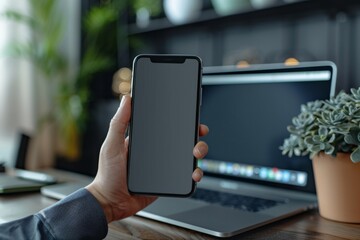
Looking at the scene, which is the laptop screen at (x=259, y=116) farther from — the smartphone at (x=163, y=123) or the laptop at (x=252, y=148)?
the smartphone at (x=163, y=123)

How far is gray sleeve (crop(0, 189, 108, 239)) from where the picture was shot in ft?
1.72

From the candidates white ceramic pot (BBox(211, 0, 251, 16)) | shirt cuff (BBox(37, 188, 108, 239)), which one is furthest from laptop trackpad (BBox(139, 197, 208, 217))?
white ceramic pot (BBox(211, 0, 251, 16))

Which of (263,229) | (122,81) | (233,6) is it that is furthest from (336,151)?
(122,81)

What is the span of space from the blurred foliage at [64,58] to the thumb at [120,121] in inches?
53.7

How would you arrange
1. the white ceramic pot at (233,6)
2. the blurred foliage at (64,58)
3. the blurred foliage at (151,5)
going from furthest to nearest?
the blurred foliage at (64,58) → the blurred foliage at (151,5) → the white ceramic pot at (233,6)

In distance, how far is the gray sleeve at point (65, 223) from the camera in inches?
20.7

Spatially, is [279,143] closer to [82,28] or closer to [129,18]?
[129,18]

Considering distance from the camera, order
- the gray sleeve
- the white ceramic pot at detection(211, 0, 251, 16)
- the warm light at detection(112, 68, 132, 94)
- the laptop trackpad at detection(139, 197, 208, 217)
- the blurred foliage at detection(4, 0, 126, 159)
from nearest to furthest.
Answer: the gray sleeve, the laptop trackpad at detection(139, 197, 208, 217), the white ceramic pot at detection(211, 0, 251, 16), the warm light at detection(112, 68, 132, 94), the blurred foliage at detection(4, 0, 126, 159)

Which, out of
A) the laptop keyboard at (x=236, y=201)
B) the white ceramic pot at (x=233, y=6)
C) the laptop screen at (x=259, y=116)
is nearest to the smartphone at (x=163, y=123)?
the laptop keyboard at (x=236, y=201)

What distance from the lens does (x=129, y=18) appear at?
1914mm

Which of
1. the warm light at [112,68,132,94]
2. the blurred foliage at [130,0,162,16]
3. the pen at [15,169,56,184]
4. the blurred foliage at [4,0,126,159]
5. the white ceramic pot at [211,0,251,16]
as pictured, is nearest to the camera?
the pen at [15,169,56,184]

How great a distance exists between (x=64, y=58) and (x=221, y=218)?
68.7 inches

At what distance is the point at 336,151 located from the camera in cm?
61

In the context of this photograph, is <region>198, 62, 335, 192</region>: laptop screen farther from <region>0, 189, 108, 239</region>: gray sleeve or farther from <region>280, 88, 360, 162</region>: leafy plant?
<region>0, 189, 108, 239</region>: gray sleeve
